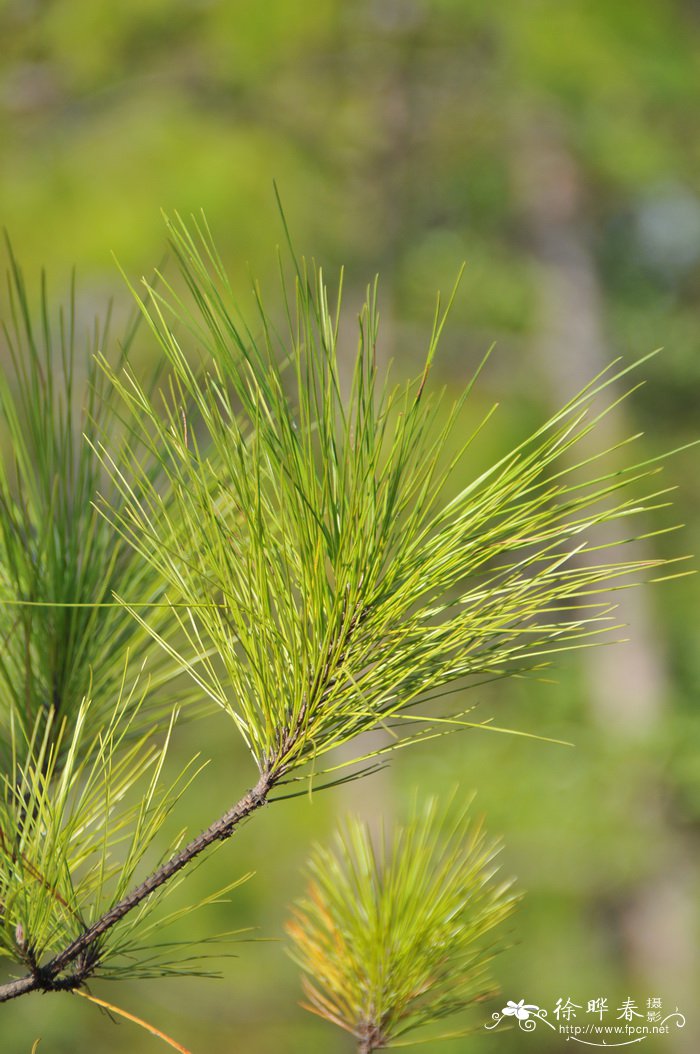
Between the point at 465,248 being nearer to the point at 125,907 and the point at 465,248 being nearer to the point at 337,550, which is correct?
the point at 337,550

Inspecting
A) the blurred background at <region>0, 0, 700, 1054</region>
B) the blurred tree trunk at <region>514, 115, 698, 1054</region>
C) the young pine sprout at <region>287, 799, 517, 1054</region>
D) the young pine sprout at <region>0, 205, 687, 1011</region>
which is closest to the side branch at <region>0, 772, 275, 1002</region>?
the young pine sprout at <region>0, 205, 687, 1011</region>

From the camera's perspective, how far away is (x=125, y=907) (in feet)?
1.72

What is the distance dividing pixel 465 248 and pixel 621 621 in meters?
1.89

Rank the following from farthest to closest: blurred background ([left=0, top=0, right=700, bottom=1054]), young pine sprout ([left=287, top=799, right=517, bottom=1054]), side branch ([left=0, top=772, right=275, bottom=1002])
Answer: blurred background ([left=0, top=0, right=700, bottom=1054])
young pine sprout ([left=287, top=799, right=517, bottom=1054])
side branch ([left=0, top=772, right=275, bottom=1002])

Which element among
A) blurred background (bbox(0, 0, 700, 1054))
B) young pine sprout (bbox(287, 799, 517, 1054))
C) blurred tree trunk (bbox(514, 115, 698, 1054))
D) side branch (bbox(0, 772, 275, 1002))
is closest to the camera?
side branch (bbox(0, 772, 275, 1002))

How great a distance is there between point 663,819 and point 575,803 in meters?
0.55

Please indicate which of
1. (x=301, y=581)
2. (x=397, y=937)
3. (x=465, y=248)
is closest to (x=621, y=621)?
(x=465, y=248)

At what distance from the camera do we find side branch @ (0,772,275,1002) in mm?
517

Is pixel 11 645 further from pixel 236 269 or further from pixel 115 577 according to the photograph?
pixel 236 269

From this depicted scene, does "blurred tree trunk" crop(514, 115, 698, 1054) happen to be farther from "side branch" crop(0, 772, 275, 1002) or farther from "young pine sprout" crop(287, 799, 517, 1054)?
"side branch" crop(0, 772, 275, 1002)

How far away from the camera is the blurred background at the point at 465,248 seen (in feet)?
13.5

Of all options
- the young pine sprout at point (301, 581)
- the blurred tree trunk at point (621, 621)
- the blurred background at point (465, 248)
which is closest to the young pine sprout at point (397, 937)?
the young pine sprout at point (301, 581)

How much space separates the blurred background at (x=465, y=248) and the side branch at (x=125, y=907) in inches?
136

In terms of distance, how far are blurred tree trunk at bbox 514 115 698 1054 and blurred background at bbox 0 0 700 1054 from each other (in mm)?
13
